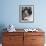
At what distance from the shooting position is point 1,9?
4066mm

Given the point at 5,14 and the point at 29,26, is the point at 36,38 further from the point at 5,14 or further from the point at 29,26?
the point at 5,14

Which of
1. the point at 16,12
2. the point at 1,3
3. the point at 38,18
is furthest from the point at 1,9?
the point at 38,18

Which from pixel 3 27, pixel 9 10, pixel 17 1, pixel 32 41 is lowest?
pixel 32 41

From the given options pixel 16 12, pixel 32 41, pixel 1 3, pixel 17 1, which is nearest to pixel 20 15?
pixel 16 12

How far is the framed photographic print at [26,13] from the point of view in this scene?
13.3ft

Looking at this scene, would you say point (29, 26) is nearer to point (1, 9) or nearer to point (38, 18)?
point (38, 18)

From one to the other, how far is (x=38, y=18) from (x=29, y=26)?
384 millimetres

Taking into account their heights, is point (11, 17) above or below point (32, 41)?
above

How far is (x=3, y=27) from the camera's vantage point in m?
4.08

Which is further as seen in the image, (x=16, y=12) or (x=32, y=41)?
(x=16, y=12)

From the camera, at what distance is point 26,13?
4.08 metres

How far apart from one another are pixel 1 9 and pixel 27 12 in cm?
83

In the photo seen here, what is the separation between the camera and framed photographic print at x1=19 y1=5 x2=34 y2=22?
4.05 meters

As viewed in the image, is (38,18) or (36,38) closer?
(36,38)
